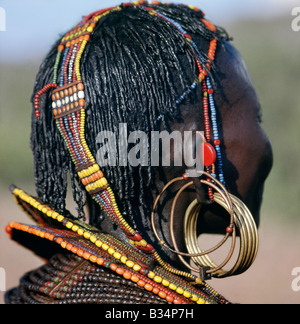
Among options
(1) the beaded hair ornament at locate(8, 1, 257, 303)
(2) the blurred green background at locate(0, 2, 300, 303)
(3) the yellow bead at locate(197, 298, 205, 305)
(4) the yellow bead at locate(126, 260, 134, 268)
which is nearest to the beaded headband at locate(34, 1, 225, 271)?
(1) the beaded hair ornament at locate(8, 1, 257, 303)

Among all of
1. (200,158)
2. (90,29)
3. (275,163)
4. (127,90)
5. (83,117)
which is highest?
(90,29)

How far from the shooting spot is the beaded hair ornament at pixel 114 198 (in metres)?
1.80

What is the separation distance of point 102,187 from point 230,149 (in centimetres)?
58

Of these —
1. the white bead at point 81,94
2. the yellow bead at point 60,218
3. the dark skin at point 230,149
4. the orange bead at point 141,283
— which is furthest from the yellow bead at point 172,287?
the white bead at point 81,94

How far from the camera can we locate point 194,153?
6.18 feet

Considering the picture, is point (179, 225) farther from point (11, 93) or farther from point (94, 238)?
point (11, 93)

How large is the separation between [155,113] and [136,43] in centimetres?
32

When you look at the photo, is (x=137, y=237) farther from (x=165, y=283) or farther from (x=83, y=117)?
(x=83, y=117)

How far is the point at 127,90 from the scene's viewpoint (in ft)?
6.03

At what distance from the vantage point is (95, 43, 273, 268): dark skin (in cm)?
196

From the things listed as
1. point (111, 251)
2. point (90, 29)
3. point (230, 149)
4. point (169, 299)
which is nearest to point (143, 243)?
point (111, 251)

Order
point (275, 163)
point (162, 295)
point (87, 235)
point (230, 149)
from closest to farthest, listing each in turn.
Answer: point (162, 295) < point (87, 235) < point (230, 149) < point (275, 163)

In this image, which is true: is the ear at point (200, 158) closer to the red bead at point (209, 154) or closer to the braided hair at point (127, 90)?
the red bead at point (209, 154)
